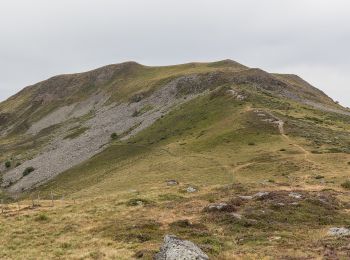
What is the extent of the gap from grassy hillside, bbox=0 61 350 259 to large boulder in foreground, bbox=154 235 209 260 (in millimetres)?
1729

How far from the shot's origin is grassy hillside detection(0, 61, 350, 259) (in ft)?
123

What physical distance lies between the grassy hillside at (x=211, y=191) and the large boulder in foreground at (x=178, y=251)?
5.67 feet

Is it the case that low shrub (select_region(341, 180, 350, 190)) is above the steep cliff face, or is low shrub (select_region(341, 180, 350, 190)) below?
below

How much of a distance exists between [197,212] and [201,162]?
3585 centimetres

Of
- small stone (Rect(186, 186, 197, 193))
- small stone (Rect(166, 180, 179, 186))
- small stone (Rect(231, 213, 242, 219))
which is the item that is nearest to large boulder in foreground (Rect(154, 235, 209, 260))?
small stone (Rect(231, 213, 242, 219))

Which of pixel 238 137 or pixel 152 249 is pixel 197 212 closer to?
pixel 152 249

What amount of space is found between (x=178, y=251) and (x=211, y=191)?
29.7m

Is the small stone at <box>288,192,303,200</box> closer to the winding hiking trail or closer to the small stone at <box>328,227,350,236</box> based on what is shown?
the small stone at <box>328,227,350,236</box>

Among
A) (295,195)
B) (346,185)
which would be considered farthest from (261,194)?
(346,185)

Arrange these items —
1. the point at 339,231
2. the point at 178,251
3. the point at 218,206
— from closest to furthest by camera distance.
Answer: the point at 178,251 → the point at 339,231 → the point at 218,206

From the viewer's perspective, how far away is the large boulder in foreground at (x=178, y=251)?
3033 cm

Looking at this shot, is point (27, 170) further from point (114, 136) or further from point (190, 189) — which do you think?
point (190, 189)

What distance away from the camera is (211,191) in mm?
60094

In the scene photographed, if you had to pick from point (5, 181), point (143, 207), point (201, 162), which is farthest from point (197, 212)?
point (5, 181)
